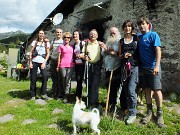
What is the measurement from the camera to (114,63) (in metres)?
5.95

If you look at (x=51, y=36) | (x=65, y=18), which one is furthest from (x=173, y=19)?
(x=51, y=36)

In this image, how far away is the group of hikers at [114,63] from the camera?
17.1ft

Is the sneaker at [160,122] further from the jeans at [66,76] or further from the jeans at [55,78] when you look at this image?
the jeans at [55,78]

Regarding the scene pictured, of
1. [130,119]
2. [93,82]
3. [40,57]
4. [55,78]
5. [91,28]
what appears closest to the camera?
[130,119]

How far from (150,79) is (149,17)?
12.5 feet

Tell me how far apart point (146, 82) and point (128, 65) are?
0.51m

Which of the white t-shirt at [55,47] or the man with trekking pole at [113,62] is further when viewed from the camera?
the white t-shirt at [55,47]

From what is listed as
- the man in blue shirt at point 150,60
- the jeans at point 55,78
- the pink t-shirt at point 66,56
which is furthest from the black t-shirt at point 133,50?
the jeans at point 55,78

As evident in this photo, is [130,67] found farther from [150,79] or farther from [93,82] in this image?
[93,82]

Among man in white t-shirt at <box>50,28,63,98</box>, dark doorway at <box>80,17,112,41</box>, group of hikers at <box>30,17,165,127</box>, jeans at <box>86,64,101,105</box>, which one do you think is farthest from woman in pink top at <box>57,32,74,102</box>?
dark doorway at <box>80,17,112,41</box>

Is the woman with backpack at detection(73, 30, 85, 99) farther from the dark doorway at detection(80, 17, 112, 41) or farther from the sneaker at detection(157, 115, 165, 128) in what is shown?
the dark doorway at detection(80, 17, 112, 41)

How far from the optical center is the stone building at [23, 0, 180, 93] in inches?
307

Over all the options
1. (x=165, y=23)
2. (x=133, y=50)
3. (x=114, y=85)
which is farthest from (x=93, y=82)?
(x=165, y=23)

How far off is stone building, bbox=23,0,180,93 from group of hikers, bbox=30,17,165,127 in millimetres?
2150
